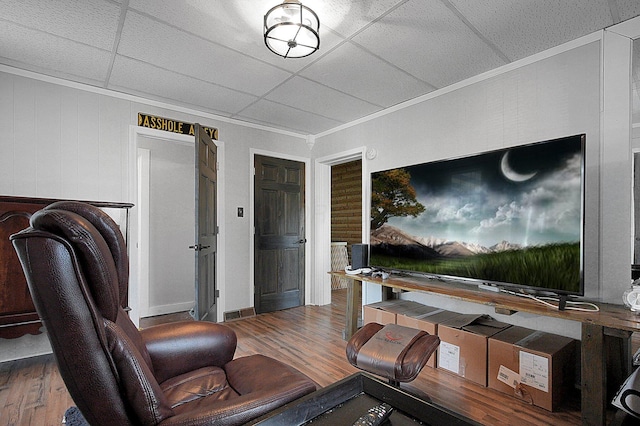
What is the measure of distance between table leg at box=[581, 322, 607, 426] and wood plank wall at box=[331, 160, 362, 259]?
4.43m

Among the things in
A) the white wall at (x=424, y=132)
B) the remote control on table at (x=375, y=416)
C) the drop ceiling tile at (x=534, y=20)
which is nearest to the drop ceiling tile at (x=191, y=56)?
the white wall at (x=424, y=132)

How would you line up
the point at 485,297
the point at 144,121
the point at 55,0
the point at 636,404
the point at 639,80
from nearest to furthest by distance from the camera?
the point at 636,404
the point at 55,0
the point at 639,80
the point at 485,297
the point at 144,121

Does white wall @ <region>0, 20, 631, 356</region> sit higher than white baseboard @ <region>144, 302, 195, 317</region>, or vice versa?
white wall @ <region>0, 20, 631, 356</region>

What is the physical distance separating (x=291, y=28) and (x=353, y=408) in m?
2.00

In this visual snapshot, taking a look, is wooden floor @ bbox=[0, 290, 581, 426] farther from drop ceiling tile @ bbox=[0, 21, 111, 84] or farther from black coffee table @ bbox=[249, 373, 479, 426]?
drop ceiling tile @ bbox=[0, 21, 111, 84]

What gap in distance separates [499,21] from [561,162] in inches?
39.9

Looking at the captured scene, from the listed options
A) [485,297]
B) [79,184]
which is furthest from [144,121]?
[485,297]

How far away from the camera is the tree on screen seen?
3.03 meters

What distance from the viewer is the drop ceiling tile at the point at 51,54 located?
225cm

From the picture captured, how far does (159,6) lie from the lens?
1939 mm

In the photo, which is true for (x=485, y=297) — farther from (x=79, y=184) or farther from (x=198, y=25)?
(x=79, y=184)

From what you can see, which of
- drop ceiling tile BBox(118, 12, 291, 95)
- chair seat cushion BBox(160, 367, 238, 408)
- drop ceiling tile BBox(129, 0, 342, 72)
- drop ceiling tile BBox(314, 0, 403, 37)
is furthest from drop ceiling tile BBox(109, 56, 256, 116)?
chair seat cushion BBox(160, 367, 238, 408)

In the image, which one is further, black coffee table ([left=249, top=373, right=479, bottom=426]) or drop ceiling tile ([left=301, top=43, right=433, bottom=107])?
drop ceiling tile ([left=301, top=43, right=433, bottom=107])

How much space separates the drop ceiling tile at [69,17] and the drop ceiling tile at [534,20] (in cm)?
221
